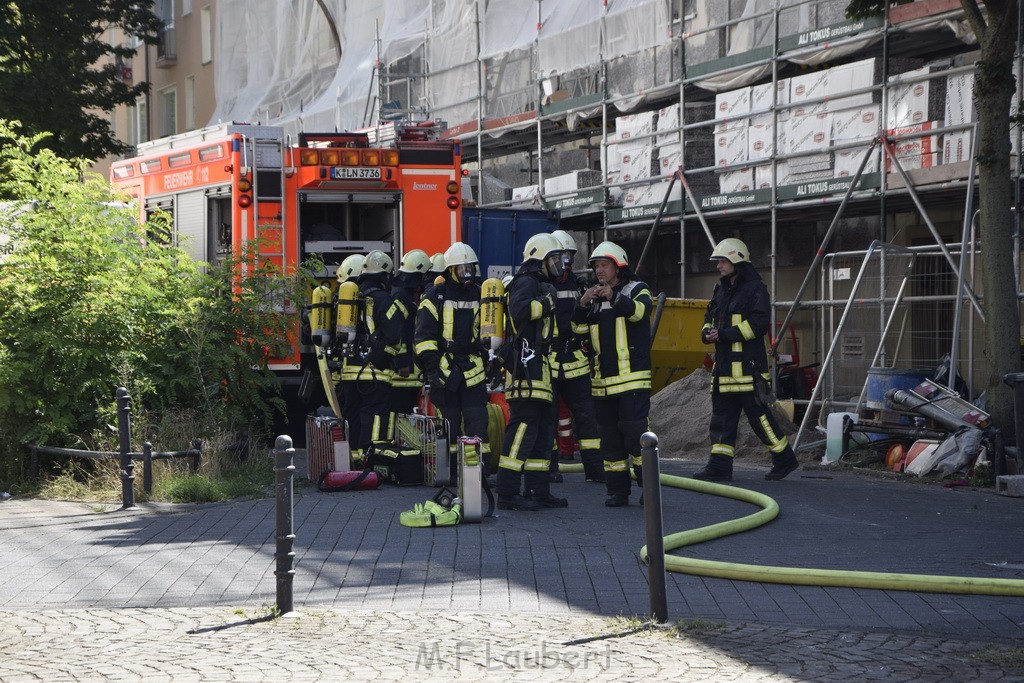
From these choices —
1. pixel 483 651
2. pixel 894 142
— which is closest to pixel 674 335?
pixel 894 142

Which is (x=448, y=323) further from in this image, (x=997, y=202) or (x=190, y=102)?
(x=190, y=102)

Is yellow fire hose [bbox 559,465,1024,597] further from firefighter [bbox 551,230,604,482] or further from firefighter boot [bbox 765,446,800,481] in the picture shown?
firefighter boot [bbox 765,446,800,481]

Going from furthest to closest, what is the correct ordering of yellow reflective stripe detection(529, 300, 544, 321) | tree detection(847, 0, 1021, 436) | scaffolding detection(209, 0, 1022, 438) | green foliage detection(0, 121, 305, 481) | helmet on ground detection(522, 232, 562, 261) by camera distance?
scaffolding detection(209, 0, 1022, 438) < tree detection(847, 0, 1021, 436) < green foliage detection(0, 121, 305, 481) < helmet on ground detection(522, 232, 562, 261) < yellow reflective stripe detection(529, 300, 544, 321)

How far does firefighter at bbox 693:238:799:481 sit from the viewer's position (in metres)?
10.8

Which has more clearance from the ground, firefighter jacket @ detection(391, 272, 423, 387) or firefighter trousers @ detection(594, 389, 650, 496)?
firefighter jacket @ detection(391, 272, 423, 387)

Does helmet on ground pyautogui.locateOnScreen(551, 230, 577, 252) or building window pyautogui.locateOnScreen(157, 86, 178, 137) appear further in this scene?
building window pyautogui.locateOnScreen(157, 86, 178, 137)

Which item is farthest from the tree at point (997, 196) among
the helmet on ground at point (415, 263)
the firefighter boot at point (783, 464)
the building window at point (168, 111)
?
the building window at point (168, 111)

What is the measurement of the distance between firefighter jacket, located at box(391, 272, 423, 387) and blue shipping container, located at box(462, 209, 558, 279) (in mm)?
4417

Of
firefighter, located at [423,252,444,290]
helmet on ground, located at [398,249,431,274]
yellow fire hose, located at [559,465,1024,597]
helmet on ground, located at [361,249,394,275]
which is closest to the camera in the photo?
yellow fire hose, located at [559,465,1024,597]

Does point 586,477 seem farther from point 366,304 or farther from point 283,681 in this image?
point 283,681

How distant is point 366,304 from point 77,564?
4212 millimetres

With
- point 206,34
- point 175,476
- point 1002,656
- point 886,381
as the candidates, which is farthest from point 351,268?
point 206,34

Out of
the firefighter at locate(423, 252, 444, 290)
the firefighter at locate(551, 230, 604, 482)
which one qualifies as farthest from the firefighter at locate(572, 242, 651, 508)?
the firefighter at locate(423, 252, 444, 290)

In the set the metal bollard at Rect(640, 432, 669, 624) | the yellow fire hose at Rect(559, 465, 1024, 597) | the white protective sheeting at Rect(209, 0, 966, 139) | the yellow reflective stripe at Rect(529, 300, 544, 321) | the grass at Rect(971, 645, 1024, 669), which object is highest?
the white protective sheeting at Rect(209, 0, 966, 139)
